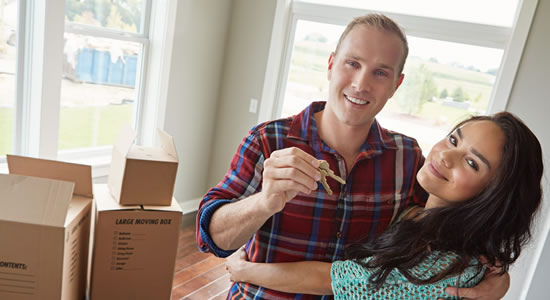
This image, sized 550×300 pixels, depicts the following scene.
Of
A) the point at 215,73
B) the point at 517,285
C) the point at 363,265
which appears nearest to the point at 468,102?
the point at 517,285

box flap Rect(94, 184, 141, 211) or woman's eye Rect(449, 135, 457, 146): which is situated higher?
woman's eye Rect(449, 135, 457, 146)

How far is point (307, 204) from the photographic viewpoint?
112 centimetres

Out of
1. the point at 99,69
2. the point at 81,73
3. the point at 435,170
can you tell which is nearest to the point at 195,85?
the point at 99,69

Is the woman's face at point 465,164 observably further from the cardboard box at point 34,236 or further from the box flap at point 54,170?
the box flap at point 54,170

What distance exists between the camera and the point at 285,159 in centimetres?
91

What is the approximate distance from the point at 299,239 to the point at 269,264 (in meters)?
0.11

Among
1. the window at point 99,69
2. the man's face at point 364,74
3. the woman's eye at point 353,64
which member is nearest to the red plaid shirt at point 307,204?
the man's face at point 364,74

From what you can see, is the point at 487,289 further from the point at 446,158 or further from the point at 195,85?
the point at 195,85

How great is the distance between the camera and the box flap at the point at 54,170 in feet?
4.75

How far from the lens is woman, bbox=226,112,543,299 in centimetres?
98

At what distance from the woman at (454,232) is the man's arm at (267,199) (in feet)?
0.46

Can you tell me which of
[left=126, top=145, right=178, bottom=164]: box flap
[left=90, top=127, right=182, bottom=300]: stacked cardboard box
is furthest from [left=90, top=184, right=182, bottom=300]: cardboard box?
[left=126, top=145, right=178, bottom=164]: box flap

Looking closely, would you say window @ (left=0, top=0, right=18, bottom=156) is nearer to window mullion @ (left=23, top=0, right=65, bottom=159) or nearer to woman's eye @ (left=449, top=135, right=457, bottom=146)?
window mullion @ (left=23, top=0, right=65, bottom=159)

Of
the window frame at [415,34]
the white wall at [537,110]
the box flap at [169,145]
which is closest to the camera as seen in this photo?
the box flap at [169,145]
